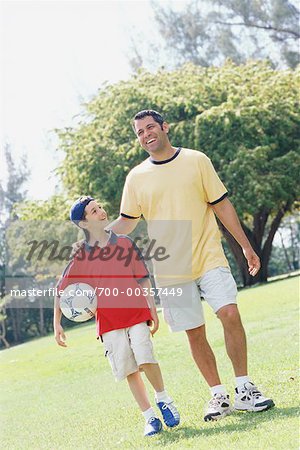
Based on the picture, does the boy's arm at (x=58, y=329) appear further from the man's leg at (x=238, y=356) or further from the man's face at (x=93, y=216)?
the man's leg at (x=238, y=356)

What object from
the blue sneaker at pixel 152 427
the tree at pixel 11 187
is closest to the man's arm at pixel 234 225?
the blue sneaker at pixel 152 427

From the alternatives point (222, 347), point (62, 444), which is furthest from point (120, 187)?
point (62, 444)

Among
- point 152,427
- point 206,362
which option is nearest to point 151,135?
point 206,362

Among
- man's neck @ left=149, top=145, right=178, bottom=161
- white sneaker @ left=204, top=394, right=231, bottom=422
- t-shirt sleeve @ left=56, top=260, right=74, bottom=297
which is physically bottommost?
white sneaker @ left=204, top=394, right=231, bottom=422

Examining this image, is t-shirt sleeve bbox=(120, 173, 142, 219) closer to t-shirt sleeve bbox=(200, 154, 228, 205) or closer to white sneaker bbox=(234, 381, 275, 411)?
t-shirt sleeve bbox=(200, 154, 228, 205)

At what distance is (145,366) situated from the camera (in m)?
6.21

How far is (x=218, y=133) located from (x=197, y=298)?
2839 centimetres

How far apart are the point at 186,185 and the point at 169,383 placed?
3.83 m

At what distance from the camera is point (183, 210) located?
6406 mm

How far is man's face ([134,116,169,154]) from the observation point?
6.52 metres

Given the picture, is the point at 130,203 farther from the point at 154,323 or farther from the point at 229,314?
the point at 229,314

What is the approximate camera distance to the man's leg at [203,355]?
653cm

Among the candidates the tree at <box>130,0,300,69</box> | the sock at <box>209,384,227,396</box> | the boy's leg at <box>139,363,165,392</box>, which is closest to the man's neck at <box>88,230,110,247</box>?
the boy's leg at <box>139,363,165,392</box>

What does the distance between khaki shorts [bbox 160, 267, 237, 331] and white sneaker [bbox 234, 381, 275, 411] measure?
583mm
